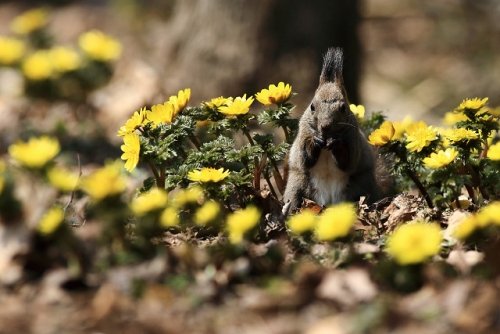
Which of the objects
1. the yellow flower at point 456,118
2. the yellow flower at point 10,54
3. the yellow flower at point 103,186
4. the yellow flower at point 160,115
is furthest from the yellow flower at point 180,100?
the yellow flower at point 10,54

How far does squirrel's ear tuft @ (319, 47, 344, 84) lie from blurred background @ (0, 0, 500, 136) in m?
3.37

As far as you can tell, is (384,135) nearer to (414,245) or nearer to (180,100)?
(180,100)

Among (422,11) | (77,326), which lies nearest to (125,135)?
(77,326)

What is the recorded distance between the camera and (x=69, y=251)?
3.45 meters

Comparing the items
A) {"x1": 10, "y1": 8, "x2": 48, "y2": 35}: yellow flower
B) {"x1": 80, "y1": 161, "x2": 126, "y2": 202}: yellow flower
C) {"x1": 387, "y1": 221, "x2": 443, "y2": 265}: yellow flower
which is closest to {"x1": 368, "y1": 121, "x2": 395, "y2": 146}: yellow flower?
{"x1": 387, "y1": 221, "x2": 443, "y2": 265}: yellow flower

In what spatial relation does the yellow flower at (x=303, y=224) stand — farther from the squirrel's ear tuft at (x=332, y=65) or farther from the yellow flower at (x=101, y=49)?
the yellow flower at (x=101, y=49)

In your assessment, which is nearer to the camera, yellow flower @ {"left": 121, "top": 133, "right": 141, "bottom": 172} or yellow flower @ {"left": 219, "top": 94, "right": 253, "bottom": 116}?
yellow flower @ {"left": 121, "top": 133, "right": 141, "bottom": 172}

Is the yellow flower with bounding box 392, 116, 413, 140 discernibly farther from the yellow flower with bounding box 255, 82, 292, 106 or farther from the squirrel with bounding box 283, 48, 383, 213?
the yellow flower with bounding box 255, 82, 292, 106

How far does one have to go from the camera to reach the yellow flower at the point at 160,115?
4.49 metres

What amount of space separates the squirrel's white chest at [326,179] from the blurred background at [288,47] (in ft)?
11.2

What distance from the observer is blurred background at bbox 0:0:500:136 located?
870cm

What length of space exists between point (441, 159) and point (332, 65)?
47.8 inches

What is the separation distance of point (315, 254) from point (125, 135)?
1.18m

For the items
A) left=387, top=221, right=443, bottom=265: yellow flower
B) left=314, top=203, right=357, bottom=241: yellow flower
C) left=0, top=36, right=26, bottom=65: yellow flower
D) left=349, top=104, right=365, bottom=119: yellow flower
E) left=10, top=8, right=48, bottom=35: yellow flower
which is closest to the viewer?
left=387, top=221, right=443, bottom=265: yellow flower
